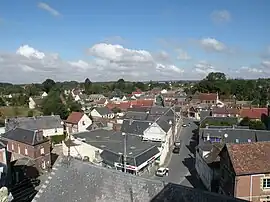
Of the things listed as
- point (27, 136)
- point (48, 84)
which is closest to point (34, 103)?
point (48, 84)

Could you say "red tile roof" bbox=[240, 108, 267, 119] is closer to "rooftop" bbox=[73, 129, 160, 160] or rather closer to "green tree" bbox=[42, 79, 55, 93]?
"rooftop" bbox=[73, 129, 160, 160]

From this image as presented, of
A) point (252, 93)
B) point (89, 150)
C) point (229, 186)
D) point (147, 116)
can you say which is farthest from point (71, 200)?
point (252, 93)

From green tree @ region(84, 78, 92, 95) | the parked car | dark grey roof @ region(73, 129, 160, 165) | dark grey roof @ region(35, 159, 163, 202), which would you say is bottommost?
the parked car

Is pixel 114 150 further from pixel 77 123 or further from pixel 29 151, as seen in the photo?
pixel 77 123

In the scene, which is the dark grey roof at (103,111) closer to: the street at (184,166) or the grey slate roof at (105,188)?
the street at (184,166)

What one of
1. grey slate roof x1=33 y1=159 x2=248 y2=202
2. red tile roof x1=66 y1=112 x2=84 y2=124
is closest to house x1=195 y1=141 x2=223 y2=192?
grey slate roof x1=33 y1=159 x2=248 y2=202

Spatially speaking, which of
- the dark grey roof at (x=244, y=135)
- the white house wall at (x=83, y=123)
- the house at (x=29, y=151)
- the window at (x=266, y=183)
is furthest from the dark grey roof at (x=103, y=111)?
the window at (x=266, y=183)

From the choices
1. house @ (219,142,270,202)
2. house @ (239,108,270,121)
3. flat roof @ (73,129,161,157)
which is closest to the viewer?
house @ (219,142,270,202)
